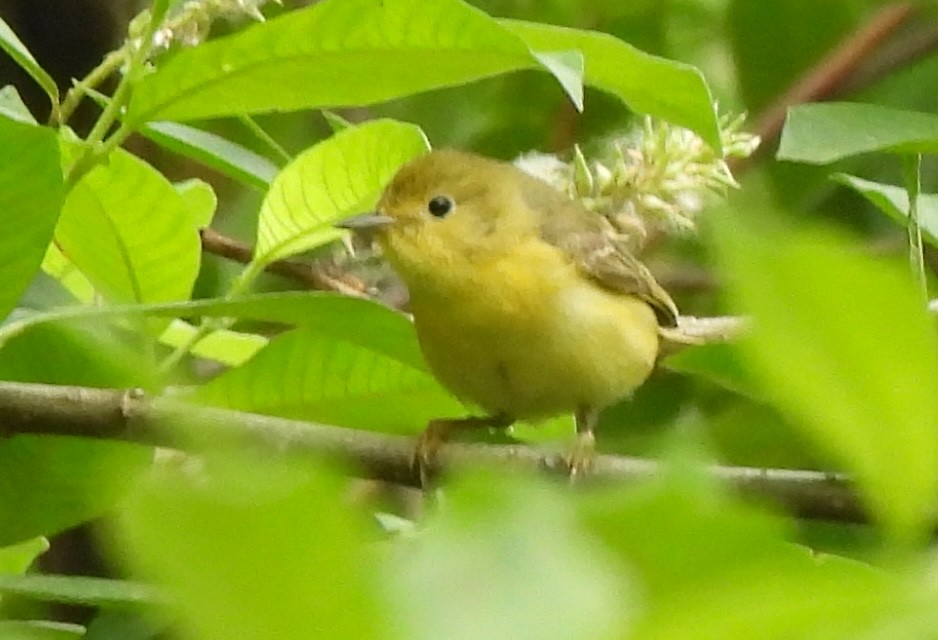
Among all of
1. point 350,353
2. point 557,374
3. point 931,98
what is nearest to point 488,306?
point 557,374

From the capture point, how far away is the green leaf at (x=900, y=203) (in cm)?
104

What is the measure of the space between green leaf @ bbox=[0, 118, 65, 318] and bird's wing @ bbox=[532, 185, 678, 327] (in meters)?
0.91

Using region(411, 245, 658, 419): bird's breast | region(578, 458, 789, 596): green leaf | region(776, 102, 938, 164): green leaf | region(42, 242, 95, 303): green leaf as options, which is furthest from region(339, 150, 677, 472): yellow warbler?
region(578, 458, 789, 596): green leaf

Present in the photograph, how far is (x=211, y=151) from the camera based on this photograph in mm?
1138

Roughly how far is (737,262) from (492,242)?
4.65 feet

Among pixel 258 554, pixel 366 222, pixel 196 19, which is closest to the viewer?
pixel 258 554

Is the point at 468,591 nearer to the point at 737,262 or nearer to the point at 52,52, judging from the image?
the point at 737,262

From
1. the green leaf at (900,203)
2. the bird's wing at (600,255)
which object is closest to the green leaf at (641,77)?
the green leaf at (900,203)

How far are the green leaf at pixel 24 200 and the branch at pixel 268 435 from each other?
8 cm

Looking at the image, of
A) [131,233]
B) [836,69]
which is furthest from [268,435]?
[836,69]

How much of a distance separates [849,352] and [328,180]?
899mm

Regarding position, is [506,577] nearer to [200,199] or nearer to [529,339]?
[200,199]

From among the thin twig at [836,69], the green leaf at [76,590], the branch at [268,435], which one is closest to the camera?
the green leaf at [76,590]

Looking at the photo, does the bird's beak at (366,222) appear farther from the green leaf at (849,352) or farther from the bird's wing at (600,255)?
the green leaf at (849,352)
